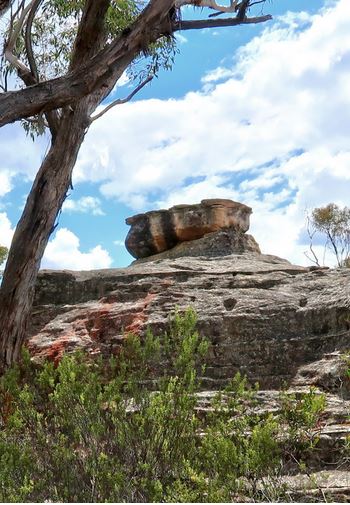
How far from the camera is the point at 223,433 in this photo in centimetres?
515

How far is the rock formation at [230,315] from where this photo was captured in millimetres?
7805

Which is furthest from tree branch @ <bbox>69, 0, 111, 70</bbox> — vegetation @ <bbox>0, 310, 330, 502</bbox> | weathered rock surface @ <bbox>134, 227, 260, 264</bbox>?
weathered rock surface @ <bbox>134, 227, 260, 264</bbox>

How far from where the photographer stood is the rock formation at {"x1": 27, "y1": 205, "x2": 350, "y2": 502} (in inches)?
307

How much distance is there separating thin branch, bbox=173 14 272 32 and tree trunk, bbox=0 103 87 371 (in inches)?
78.8

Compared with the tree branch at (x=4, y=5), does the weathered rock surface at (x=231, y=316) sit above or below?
below

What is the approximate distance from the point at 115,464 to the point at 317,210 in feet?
84.5

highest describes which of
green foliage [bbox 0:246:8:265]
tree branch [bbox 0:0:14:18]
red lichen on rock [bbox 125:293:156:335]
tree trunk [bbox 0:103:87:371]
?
green foliage [bbox 0:246:8:265]

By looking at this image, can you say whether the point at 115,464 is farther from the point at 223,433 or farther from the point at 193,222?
the point at 193,222

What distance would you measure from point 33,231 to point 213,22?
376cm

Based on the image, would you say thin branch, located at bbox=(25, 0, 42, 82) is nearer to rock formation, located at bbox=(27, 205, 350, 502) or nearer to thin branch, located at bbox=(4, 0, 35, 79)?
thin branch, located at bbox=(4, 0, 35, 79)

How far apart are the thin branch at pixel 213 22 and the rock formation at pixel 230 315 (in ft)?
10.5

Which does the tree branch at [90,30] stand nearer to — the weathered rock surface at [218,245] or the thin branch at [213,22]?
the thin branch at [213,22]

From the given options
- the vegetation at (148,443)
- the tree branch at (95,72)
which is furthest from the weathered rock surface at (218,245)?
the vegetation at (148,443)

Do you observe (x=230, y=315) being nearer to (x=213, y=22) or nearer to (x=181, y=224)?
(x=213, y=22)
